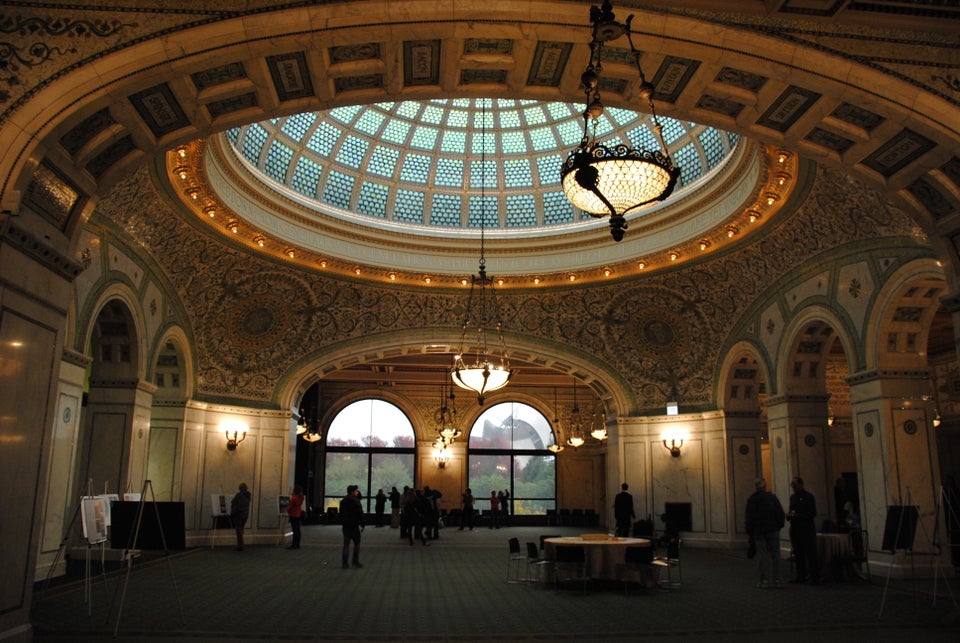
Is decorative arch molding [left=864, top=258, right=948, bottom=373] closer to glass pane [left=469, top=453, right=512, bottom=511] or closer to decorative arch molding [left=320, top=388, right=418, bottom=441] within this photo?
glass pane [left=469, top=453, right=512, bottom=511]

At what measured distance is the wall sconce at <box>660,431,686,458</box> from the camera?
655 inches

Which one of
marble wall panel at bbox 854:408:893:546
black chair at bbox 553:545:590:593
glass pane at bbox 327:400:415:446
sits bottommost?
black chair at bbox 553:545:590:593

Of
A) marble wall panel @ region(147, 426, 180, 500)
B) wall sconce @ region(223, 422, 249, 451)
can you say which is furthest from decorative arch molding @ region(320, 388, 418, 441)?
marble wall panel @ region(147, 426, 180, 500)

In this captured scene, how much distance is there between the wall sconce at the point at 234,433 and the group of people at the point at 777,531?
10.3 m

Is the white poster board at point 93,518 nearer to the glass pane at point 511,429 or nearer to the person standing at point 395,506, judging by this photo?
the person standing at point 395,506

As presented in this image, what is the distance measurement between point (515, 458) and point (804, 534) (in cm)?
1591

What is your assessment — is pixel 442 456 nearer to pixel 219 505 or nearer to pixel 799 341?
pixel 219 505

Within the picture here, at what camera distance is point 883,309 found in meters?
10.9

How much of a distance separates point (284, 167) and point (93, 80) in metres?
9.59

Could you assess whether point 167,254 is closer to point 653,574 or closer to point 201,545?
point 201,545

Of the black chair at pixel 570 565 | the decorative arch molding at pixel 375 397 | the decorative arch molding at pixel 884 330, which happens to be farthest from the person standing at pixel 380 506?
the decorative arch molding at pixel 884 330

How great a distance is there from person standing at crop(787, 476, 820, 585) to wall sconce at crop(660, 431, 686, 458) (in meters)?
6.71

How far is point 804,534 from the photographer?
9859 millimetres

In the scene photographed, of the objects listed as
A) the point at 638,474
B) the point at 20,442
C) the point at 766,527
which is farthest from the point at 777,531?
the point at 20,442
